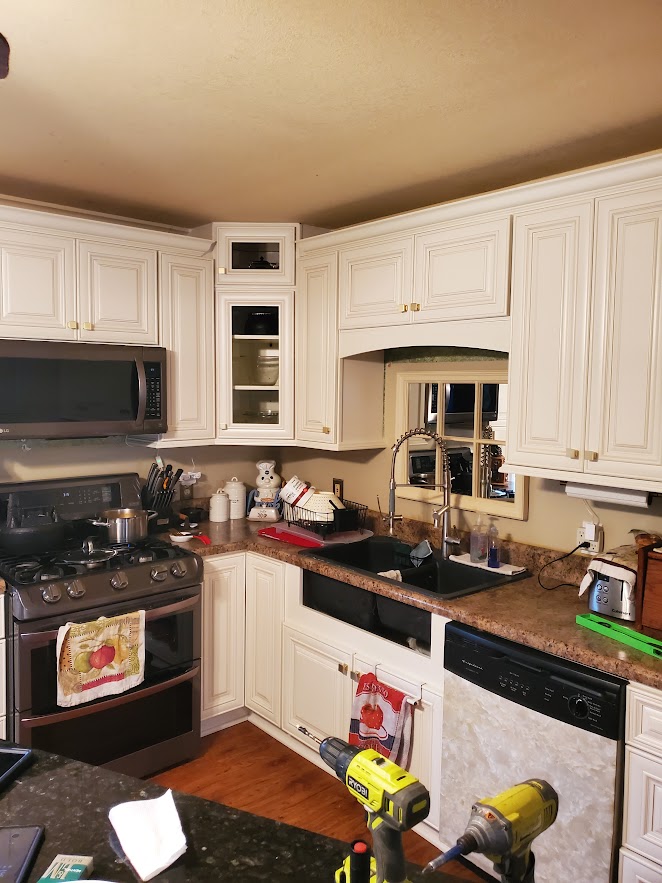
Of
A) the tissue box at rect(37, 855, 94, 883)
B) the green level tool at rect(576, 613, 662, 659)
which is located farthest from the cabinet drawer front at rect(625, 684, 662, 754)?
the tissue box at rect(37, 855, 94, 883)

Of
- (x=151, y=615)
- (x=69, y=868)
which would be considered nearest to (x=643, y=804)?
(x=69, y=868)

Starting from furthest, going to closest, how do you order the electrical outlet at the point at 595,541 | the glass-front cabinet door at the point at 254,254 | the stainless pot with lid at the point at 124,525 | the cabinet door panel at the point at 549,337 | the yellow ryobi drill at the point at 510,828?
1. the glass-front cabinet door at the point at 254,254
2. the stainless pot with lid at the point at 124,525
3. the electrical outlet at the point at 595,541
4. the cabinet door panel at the point at 549,337
5. the yellow ryobi drill at the point at 510,828

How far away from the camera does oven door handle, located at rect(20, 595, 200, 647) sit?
95.3 inches

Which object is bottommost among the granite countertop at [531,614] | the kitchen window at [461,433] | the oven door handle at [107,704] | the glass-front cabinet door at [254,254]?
the oven door handle at [107,704]

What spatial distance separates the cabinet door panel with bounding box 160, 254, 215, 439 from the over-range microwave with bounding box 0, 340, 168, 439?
12cm

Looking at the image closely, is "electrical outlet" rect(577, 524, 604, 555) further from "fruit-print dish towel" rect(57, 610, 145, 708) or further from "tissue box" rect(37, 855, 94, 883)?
"tissue box" rect(37, 855, 94, 883)

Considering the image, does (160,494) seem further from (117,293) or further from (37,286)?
(37,286)

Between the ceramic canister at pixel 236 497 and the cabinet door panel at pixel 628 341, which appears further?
the ceramic canister at pixel 236 497

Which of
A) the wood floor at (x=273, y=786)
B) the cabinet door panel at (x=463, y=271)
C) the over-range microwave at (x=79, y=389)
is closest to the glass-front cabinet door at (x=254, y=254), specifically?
the over-range microwave at (x=79, y=389)

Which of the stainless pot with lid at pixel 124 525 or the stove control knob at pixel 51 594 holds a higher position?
the stainless pot with lid at pixel 124 525

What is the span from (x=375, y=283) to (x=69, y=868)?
2343mm

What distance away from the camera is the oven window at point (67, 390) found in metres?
2.68

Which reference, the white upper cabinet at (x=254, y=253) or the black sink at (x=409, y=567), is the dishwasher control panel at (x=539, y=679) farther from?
the white upper cabinet at (x=254, y=253)

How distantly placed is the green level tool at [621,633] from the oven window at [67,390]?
2.03 m
